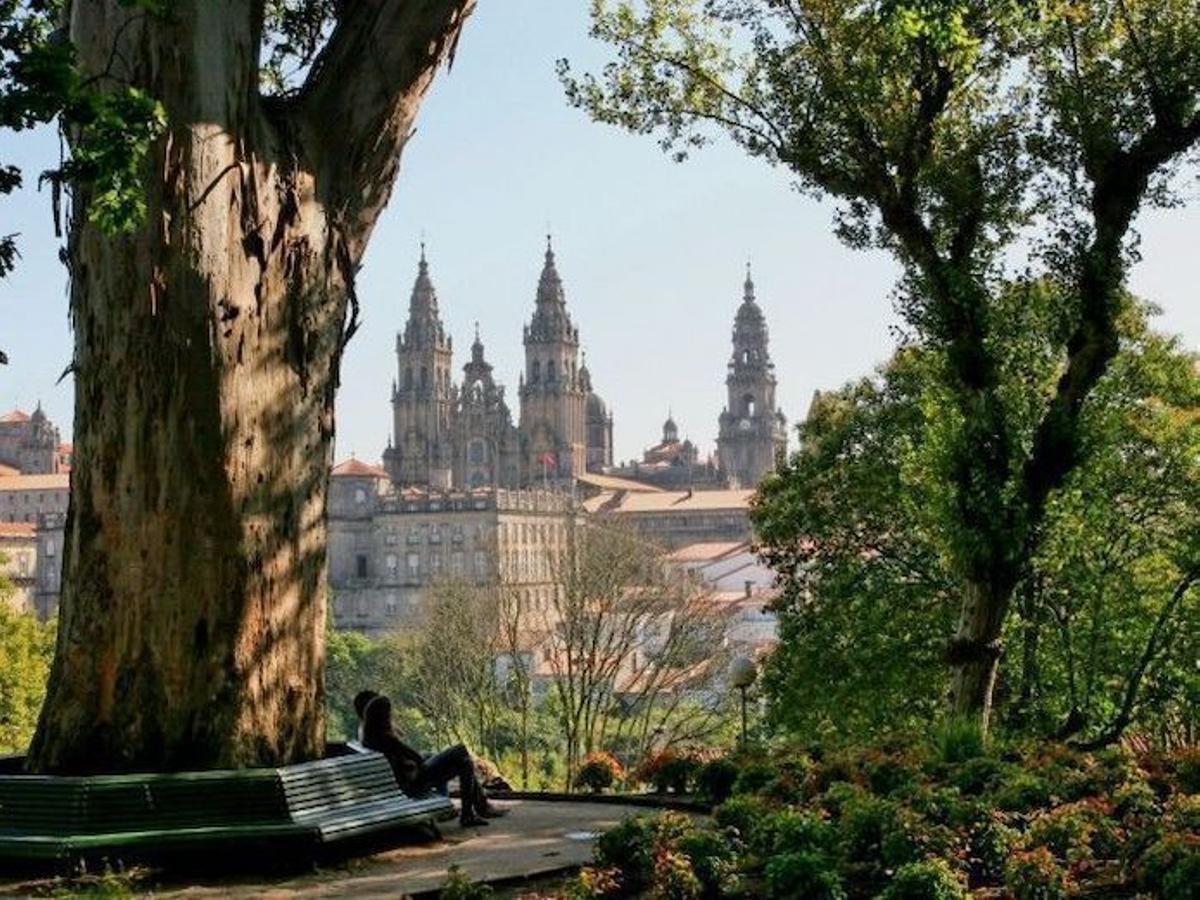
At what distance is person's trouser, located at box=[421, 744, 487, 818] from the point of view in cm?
883

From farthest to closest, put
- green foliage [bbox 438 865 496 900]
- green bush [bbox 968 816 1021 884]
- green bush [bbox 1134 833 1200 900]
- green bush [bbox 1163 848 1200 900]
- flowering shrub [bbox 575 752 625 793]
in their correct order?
flowering shrub [bbox 575 752 625 793] < green bush [bbox 968 816 1021 884] < green foliage [bbox 438 865 496 900] < green bush [bbox 1134 833 1200 900] < green bush [bbox 1163 848 1200 900]

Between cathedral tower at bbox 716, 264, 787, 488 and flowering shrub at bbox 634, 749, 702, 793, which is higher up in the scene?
cathedral tower at bbox 716, 264, 787, 488

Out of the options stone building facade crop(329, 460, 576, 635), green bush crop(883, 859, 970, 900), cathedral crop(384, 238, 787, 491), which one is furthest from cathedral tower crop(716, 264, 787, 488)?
green bush crop(883, 859, 970, 900)

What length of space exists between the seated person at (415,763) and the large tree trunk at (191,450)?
0.99 meters

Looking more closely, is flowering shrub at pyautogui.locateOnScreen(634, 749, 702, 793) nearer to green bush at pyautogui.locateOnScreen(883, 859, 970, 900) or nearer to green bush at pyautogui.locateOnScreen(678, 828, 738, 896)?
green bush at pyautogui.locateOnScreen(678, 828, 738, 896)

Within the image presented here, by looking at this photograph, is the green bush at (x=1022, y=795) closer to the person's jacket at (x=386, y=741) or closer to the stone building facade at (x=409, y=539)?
the person's jacket at (x=386, y=741)

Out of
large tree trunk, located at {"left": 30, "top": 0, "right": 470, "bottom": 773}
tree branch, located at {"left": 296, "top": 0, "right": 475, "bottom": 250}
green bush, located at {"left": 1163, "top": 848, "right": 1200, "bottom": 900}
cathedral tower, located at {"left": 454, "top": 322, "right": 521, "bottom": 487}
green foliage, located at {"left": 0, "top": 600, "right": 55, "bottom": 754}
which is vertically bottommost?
green foliage, located at {"left": 0, "top": 600, "right": 55, "bottom": 754}

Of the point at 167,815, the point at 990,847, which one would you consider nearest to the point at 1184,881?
the point at 990,847

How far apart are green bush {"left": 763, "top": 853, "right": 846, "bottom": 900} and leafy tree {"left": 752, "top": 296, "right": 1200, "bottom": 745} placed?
957cm

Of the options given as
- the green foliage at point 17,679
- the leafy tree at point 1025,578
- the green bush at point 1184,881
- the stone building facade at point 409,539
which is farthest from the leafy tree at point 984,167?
the stone building facade at point 409,539

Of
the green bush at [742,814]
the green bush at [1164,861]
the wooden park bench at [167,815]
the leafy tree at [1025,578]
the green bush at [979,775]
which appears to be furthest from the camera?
the leafy tree at [1025,578]

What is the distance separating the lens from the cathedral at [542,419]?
412ft

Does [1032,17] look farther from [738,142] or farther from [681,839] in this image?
[681,839]

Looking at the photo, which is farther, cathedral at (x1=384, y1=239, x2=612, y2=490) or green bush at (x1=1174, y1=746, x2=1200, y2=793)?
cathedral at (x1=384, y1=239, x2=612, y2=490)
